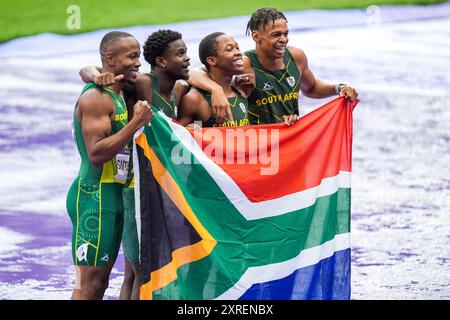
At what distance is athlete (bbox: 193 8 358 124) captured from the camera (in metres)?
6.42

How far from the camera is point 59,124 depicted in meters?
10.4

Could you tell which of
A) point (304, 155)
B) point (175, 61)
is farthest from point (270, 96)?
point (175, 61)

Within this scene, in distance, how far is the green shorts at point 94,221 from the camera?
552 centimetres

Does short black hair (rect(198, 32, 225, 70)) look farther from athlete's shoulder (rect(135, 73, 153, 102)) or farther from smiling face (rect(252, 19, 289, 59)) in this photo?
athlete's shoulder (rect(135, 73, 153, 102))

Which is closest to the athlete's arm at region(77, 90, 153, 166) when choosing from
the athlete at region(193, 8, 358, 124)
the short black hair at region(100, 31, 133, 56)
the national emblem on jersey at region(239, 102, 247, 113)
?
the short black hair at region(100, 31, 133, 56)

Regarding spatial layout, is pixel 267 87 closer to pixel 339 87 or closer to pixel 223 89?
pixel 223 89

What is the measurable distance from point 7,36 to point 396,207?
6.61 m

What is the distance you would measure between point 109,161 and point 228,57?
113 centimetres

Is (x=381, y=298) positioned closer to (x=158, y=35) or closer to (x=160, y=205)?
(x=160, y=205)

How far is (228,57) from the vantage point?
245 inches

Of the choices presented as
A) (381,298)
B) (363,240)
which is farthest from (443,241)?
(381,298)

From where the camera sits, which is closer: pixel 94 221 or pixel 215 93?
pixel 94 221

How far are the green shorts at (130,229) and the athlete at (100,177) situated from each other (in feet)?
0.11
